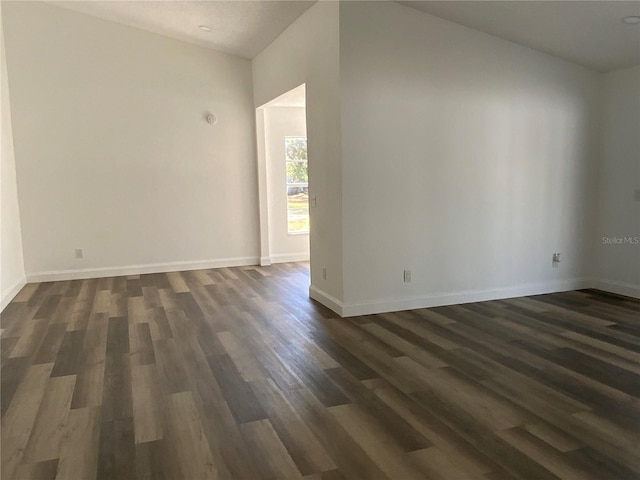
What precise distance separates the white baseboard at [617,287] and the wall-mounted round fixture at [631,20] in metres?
2.74

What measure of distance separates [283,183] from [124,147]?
7.76 ft

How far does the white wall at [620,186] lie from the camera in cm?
509

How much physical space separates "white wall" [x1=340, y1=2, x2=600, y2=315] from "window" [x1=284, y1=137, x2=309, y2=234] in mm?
3166

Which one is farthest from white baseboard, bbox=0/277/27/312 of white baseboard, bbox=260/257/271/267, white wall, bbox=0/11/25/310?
white baseboard, bbox=260/257/271/267

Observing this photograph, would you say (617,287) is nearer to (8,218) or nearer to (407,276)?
(407,276)

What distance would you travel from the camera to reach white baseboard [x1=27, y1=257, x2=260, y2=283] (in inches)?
244

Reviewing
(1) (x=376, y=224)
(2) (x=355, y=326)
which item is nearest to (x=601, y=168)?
(1) (x=376, y=224)

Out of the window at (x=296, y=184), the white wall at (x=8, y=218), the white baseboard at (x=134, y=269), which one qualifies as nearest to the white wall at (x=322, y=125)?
the window at (x=296, y=184)

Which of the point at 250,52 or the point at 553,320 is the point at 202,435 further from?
the point at 250,52

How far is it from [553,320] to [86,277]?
569 centimetres

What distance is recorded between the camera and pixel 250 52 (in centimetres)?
650

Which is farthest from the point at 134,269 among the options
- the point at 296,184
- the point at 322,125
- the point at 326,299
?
the point at 322,125

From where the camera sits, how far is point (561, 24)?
417 centimetres

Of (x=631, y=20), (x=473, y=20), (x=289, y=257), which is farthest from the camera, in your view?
(x=289, y=257)
